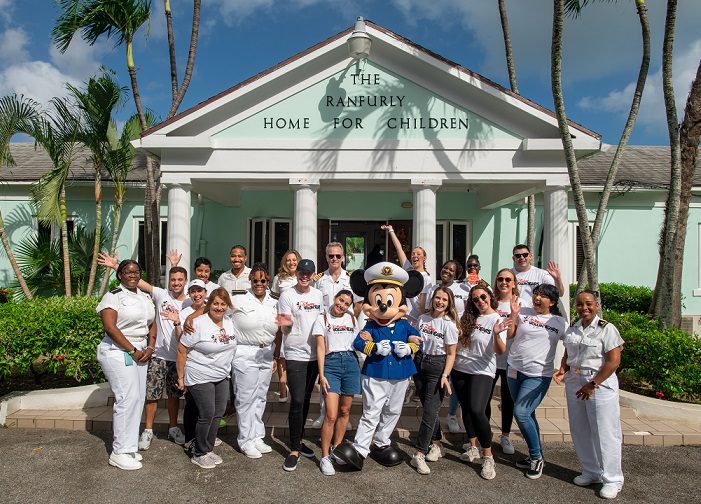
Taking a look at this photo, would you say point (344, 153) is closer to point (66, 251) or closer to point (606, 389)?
point (606, 389)

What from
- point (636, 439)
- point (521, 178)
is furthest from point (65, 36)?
point (636, 439)

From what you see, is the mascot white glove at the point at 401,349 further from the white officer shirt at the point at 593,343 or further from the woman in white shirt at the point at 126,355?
the woman in white shirt at the point at 126,355

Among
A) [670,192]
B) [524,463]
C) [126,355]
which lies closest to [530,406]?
[524,463]

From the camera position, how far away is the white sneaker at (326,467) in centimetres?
439

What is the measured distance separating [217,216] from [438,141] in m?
6.12

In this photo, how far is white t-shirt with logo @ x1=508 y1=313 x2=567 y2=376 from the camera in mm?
4410

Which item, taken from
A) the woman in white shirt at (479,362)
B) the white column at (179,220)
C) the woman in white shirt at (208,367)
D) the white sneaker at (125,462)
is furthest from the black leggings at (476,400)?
the white column at (179,220)

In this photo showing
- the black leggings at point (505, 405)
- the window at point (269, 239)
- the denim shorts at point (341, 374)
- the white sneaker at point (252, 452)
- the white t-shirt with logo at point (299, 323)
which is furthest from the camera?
the window at point (269, 239)

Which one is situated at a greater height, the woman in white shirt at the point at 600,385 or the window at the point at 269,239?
the window at the point at 269,239

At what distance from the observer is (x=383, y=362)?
4.37m

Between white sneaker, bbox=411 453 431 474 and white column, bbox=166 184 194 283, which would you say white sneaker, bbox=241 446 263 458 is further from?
white column, bbox=166 184 194 283

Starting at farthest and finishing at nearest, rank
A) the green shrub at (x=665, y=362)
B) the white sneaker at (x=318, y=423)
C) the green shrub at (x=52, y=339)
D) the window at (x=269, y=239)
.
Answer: the window at (x=269, y=239) → the green shrub at (x=665, y=362) → the green shrub at (x=52, y=339) → the white sneaker at (x=318, y=423)

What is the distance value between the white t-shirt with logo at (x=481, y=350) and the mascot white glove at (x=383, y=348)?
70 centimetres

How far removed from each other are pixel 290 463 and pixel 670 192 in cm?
689
